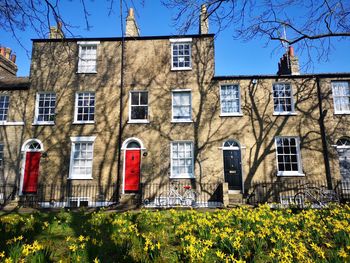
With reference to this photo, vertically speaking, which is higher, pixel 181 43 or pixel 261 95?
pixel 181 43

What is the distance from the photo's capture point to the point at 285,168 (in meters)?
15.4

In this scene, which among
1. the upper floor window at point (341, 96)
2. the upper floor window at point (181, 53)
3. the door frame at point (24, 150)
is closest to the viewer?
the door frame at point (24, 150)

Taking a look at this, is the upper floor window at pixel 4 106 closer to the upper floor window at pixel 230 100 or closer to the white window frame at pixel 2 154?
the white window frame at pixel 2 154

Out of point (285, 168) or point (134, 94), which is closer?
point (285, 168)

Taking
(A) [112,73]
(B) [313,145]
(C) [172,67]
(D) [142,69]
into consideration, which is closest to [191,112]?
(C) [172,67]

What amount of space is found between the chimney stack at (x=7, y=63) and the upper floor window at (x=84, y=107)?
9.50 meters

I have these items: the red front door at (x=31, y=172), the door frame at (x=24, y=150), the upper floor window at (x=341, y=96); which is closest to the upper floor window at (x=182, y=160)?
the door frame at (x=24, y=150)

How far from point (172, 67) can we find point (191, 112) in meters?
3.46

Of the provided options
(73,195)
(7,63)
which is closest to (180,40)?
(73,195)

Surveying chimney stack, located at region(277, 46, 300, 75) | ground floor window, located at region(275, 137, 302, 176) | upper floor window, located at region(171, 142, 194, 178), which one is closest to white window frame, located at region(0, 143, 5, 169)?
upper floor window, located at region(171, 142, 194, 178)

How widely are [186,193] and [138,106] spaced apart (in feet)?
Result: 21.2

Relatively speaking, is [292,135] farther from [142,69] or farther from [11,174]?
[11,174]

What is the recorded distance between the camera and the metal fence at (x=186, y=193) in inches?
567

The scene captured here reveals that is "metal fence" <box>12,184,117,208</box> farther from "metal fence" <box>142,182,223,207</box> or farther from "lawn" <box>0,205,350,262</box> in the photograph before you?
"lawn" <box>0,205,350,262</box>
